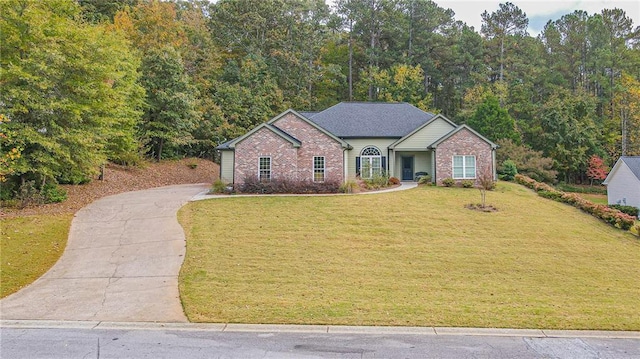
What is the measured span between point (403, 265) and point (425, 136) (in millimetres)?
17582

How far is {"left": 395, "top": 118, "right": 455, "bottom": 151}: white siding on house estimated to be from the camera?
26.9 meters

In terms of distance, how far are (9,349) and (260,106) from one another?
3552cm

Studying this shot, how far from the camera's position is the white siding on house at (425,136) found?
26922mm

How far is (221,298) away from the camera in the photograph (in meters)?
8.38

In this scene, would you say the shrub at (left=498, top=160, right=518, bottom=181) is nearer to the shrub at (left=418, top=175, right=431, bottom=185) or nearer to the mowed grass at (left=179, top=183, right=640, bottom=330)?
the shrub at (left=418, top=175, right=431, bottom=185)

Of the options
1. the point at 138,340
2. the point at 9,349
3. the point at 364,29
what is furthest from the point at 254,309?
the point at 364,29

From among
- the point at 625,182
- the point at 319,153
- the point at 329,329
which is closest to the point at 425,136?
the point at 319,153

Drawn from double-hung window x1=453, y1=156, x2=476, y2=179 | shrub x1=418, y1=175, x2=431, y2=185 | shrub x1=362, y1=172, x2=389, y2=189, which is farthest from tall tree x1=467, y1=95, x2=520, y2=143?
shrub x1=362, y1=172, x2=389, y2=189

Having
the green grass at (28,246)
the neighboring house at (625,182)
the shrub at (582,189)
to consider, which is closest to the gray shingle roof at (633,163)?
the neighboring house at (625,182)

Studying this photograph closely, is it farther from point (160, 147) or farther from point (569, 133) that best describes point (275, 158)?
point (569, 133)

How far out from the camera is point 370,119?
97.8 ft

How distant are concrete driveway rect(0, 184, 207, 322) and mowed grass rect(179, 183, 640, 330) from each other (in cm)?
54

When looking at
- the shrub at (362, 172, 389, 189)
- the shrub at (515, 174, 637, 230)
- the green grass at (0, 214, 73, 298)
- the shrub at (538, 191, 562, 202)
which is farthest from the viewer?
the shrub at (362, 172, 389, 189)

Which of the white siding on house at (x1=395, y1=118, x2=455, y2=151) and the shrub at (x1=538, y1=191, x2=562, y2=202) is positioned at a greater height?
the white siding on house at (x1=395, y1=118, x2=455, y2=151)
